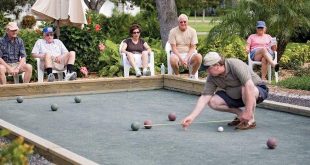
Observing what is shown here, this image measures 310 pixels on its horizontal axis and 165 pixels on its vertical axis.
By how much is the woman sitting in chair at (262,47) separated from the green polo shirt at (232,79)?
187 inches

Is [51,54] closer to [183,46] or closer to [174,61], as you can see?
[174,61]

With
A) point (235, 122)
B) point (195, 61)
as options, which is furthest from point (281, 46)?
point (235, 122)

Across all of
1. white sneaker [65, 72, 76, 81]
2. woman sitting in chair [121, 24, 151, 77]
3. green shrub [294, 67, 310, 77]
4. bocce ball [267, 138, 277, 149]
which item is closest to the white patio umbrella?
woman sitting in chair [121, 24, 151, 77]

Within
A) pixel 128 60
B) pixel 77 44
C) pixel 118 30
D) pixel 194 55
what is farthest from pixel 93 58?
pixel 118 30

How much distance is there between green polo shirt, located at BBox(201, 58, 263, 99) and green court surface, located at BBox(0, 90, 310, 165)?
0.43 m

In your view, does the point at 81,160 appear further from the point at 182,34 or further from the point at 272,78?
the point at 272,78

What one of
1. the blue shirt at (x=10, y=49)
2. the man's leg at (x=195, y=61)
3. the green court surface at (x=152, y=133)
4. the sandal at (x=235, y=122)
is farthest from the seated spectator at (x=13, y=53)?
the sandal at (x=235, y=122)

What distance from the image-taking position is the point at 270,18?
1460 centimetres

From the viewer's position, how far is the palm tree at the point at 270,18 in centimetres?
1469

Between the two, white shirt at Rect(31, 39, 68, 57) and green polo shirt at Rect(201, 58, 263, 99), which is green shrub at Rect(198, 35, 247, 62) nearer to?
white shirt at Rect(31, 39, 68, 57)

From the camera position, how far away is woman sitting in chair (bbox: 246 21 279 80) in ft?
41.1

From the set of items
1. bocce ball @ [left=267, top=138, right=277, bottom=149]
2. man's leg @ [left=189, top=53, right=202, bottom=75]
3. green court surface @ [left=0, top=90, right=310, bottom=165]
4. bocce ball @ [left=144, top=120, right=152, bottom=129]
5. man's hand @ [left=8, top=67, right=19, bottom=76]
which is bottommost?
green court surface @ [left=0, top=90, right=310, bottom=165]

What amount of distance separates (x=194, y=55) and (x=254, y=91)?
4.59 meters

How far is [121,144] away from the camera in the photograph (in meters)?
7.02
